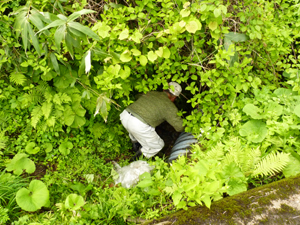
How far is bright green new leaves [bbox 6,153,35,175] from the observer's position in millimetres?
3332

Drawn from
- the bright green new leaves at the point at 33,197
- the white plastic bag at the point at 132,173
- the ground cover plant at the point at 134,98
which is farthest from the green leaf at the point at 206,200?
the bright green new leaves at the point at 33,197

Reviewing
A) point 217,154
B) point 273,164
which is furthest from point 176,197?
point 273,164

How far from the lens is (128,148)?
480cm

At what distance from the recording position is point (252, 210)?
1604 mm

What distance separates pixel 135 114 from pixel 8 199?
2395mm

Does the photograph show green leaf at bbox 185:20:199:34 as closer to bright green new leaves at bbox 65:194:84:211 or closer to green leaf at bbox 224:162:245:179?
green leaf at bbox 224:162:245:179

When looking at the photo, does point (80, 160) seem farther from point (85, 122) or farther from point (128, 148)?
point (128, 148)

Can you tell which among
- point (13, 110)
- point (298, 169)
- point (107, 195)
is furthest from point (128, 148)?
point (298, 169)

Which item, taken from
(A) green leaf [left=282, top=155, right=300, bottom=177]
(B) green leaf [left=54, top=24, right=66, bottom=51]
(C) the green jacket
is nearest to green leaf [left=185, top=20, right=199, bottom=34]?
(B) green leaf [left=54, top=24, right=66, bottom=51]

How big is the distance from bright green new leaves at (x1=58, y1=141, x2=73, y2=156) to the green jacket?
1.31m

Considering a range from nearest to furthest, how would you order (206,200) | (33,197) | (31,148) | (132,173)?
(206,200), (33,197), (132,173), (31,148)

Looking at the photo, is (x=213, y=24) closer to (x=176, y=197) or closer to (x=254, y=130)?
(x=254, y=130)

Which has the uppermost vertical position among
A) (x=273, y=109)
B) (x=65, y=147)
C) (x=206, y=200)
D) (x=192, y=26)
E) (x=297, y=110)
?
(x=192, y=26)

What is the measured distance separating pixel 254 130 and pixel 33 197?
3157 millimetres
